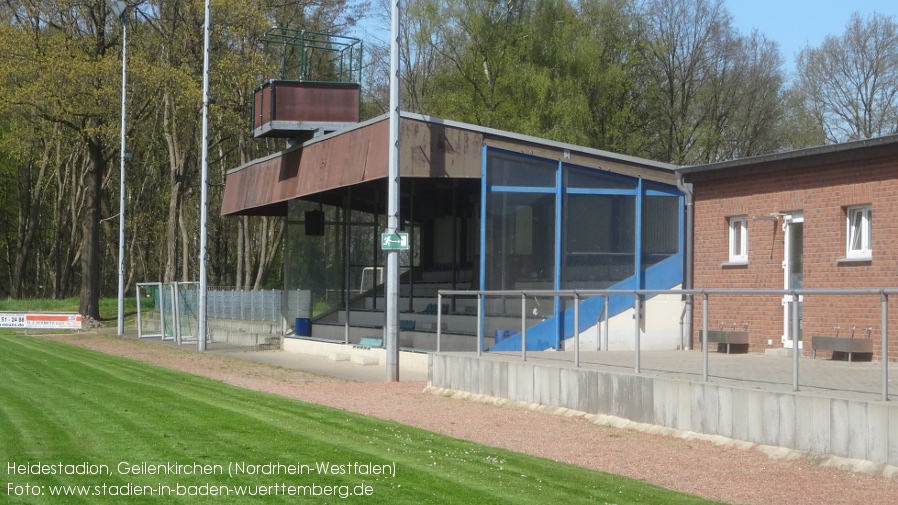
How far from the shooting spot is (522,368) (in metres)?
16.1

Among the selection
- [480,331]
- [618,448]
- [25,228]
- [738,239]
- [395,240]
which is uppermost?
[25,228]

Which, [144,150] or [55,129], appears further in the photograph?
[144,150]

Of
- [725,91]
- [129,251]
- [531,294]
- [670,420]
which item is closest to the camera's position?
[670,420]

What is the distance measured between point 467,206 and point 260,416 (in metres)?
18.1

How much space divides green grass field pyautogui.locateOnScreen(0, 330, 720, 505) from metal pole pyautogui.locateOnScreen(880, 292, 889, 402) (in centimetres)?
259

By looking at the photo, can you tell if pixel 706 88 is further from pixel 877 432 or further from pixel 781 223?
pixel 877 432

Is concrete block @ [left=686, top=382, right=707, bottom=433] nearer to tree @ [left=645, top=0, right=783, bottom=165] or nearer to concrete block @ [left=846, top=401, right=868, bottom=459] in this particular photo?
concrete block @ [left=846, top=401, right=868, bottom=459]

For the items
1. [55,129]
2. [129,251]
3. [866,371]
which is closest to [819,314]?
[866,371]

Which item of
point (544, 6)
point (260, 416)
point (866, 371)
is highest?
point (544, 6)

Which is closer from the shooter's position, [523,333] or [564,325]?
[564,325]

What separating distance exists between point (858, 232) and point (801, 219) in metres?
1.22

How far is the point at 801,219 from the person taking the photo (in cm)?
1900

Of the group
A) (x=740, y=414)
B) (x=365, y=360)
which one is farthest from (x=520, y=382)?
(x=365, y=360)

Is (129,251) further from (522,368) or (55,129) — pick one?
(522,368)
